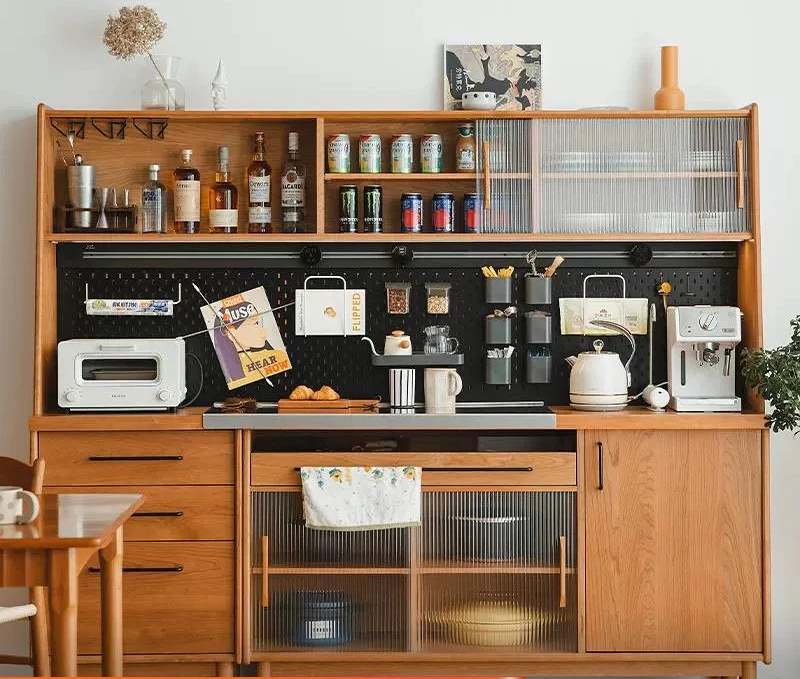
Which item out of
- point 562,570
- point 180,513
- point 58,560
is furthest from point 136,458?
point 562,570

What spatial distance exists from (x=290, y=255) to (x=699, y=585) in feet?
5.90

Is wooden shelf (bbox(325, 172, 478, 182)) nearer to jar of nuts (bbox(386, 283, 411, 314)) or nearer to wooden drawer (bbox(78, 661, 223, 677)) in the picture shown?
jar of nuts (bbox(386, 283, 411, 314))

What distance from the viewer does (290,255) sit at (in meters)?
3.89

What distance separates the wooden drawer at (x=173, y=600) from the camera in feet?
11.4

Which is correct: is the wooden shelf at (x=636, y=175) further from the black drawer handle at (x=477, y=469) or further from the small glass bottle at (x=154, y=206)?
the small glass bottle at (x=154, y=206)

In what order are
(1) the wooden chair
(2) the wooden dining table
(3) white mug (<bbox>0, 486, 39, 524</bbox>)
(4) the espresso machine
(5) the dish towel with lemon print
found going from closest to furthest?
(2) the wooden dining table < (3) white mug (<bbox>0, 486, 39, 524</bbox>) < (1) the wooden chair < (5) the dish towel with lemon print < (4) the espresso machine

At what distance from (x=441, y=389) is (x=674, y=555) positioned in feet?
3.05

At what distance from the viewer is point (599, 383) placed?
143 inches

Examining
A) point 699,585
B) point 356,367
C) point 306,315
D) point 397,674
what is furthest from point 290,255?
point 699,585

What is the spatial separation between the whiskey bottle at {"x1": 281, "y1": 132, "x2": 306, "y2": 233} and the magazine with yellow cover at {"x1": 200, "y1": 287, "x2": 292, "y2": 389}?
290 millimetres

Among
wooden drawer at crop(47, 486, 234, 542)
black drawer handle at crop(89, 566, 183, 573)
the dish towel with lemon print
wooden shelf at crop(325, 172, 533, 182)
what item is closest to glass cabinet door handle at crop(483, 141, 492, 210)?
wooden shelf at crop(325, 172, 533, 182)

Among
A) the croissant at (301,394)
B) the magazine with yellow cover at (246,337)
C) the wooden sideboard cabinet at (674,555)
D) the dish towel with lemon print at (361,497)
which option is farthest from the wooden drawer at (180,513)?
the wooden sideboard cabinet at (674,555)

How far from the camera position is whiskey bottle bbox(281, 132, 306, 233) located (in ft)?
12.3

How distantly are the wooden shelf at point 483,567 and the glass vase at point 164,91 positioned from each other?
178 cm
